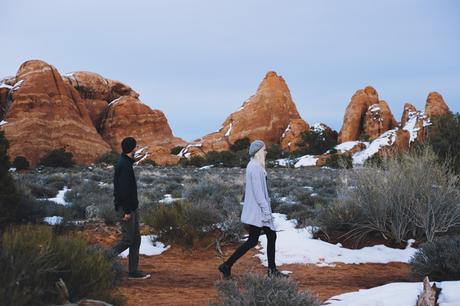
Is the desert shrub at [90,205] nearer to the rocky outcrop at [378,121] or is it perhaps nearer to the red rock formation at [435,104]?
the red rock formation at [435,104]

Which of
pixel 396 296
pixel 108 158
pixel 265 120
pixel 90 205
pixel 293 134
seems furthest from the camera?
pixel 265 120

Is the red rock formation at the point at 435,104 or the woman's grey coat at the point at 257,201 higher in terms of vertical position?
the red rock formation at the point at 435,104

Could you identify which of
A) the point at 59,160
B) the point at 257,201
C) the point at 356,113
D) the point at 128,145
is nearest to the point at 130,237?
the point at 128,145

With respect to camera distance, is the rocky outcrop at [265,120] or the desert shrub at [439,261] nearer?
the desert shrub at [439,261]

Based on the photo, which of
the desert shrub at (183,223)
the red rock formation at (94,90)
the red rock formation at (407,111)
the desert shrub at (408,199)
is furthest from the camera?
the red rock formation at (94,90)

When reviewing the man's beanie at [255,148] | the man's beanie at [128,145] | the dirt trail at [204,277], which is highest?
the man's beanie at [128,145]

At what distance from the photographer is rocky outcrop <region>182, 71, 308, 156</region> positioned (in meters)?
72.6

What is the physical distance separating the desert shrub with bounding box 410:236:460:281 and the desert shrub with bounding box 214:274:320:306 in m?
2.36

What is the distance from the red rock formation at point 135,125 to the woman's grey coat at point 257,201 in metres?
66.7

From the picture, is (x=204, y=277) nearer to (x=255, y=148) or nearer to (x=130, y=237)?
Answer: (x=130, y=237)

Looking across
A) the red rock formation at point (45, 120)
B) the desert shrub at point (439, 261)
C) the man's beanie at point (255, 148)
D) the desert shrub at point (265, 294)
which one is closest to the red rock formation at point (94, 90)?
the red rock formation at point (45, 120)

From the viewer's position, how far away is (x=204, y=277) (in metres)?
6.91

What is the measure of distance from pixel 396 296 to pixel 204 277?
3.00 metres

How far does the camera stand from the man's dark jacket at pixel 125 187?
6.24 meters
